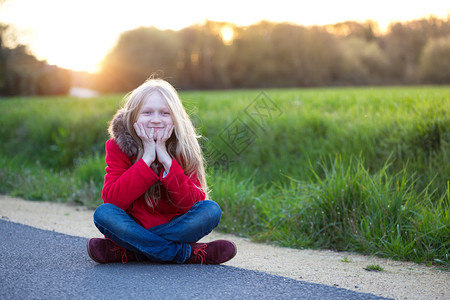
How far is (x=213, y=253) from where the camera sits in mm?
2832

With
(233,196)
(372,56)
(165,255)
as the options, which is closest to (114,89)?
(372,56)

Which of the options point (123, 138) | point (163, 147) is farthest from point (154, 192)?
point (123, 138)

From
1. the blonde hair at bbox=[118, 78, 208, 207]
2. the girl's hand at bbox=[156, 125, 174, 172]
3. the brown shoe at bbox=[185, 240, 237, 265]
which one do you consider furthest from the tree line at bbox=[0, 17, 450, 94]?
the brown shoe at bbox=[185, 240, 237, 265]

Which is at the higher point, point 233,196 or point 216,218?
point 216,218

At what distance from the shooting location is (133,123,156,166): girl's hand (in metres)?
2.74

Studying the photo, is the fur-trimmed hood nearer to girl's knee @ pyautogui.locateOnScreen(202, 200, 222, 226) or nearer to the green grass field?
girl's knee @ pyautogui.locateOnScreen(202, 200, 222, 226)

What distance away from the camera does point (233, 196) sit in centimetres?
469

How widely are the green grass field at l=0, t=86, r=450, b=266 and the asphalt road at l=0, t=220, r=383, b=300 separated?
1325mm

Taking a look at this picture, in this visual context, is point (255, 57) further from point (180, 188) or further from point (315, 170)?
point (180, 188)

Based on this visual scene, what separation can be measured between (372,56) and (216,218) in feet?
94.3

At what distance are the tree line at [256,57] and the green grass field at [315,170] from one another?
19.5 metres

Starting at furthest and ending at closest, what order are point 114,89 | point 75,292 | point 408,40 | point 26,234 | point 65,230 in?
point 114,89 < point 408,40 < point 65,230 < point 26,234 < point 75,292

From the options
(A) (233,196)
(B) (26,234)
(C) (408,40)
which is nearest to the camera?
(B) (26,234)

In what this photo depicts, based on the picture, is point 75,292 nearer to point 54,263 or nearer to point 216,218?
point 54,263
